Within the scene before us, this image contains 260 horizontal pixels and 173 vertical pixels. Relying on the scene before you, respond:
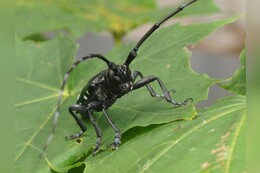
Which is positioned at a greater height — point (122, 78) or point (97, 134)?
point (122, 78)

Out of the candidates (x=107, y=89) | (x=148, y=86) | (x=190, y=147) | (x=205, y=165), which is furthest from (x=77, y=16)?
(x=205, y=165)

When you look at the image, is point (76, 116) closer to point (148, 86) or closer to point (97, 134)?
point (97, 134)

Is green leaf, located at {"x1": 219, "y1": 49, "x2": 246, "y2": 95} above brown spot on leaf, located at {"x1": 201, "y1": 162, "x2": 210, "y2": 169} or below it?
above

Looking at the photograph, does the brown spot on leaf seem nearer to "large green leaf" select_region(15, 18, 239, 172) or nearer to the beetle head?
"large green leaf" select_region(15, 18, 239, 172)

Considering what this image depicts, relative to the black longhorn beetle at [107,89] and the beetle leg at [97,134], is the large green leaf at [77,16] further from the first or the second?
the beetle leg at [97,134]

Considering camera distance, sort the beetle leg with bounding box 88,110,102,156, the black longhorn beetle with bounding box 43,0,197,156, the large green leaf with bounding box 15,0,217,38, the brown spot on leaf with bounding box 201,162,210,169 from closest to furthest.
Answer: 1. the brown spot on leaf with bounding box 201,162,210,169
2. the beetle leg with bounding box 88,110,102,156
3. the black longhorn beetle with bounding box 43,0,197,156
4. the large green leaf with bounding box 15,0,217,38

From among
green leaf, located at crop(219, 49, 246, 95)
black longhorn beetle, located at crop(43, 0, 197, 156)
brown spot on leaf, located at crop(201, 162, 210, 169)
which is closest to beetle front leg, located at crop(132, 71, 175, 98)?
black longhorn beetle, located at crop(43, 0, 197, 156)

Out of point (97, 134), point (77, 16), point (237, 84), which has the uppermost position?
point (77, 16)
